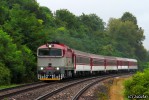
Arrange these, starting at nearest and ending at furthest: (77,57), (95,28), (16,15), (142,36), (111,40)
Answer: (77,57) → (16,15) → (111,40) → (142,36) → (95,28)

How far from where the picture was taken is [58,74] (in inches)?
1288

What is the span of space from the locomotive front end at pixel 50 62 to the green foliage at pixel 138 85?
42.9ft

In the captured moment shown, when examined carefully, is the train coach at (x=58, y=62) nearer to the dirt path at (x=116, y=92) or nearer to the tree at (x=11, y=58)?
the tree at (x=11, y=58)

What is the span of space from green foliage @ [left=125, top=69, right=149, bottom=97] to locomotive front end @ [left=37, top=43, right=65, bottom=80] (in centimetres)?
1307

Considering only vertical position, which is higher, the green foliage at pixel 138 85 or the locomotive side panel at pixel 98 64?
the locomotive side panel at pixel 98 64

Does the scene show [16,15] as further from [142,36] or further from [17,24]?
[142,36]

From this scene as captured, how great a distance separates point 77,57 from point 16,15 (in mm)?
8152

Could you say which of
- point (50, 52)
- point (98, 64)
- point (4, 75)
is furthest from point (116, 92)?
point (98, 64)

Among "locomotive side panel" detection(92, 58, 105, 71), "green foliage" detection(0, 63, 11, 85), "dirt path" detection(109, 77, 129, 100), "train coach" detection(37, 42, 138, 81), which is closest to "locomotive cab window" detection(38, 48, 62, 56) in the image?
"train coach" detection(37, 42, 138, 81)

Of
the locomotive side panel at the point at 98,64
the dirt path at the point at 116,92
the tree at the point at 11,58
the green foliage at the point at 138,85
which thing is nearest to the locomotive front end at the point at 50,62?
the tree at the point at 11,58

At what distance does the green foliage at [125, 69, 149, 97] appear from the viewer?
59.1ft

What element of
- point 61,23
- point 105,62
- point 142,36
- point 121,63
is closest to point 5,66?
point 105,62

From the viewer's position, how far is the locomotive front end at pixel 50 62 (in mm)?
32625

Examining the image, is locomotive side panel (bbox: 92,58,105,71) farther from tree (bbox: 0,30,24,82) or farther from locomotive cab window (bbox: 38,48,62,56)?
tree (bbox: 0,30,24,82)
